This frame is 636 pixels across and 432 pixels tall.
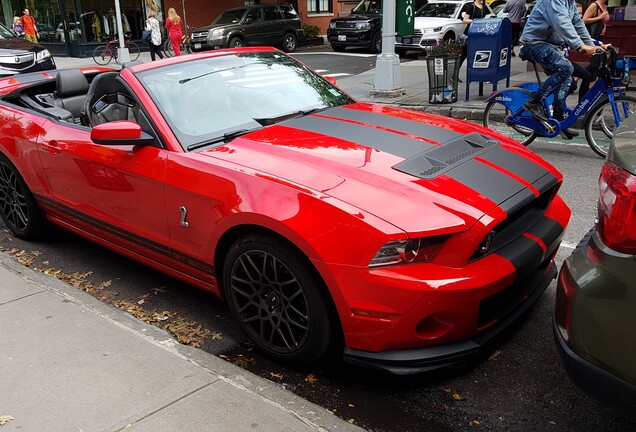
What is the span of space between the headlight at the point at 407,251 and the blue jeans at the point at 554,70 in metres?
4.82

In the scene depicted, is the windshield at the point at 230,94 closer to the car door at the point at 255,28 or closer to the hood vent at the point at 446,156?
the hood vent at the point at 446,156

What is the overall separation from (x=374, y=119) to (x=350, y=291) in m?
1.52

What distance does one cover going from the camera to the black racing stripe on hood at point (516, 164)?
3236 mm

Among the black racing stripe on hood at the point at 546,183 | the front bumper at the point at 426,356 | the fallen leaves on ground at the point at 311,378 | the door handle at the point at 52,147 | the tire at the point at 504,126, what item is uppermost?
the door handle at the point at 52,147

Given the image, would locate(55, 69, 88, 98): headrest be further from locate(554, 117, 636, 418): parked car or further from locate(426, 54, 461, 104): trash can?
locate(426, 54, 461, 104): trash can

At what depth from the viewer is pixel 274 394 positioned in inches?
110

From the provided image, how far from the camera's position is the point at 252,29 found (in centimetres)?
2195

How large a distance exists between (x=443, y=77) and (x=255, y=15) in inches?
557

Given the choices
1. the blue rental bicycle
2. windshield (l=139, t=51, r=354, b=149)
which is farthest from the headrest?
the blue rental bicycle

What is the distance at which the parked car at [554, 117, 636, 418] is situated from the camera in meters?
2.00

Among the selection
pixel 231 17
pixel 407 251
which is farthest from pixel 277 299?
pixel 231 17

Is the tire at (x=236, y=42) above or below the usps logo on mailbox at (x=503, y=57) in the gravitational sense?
below


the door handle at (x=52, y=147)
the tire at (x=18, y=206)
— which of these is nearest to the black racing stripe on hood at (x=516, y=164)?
the door handle at (x=52, y=147)

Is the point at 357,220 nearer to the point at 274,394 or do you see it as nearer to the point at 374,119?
the point at 274,394
